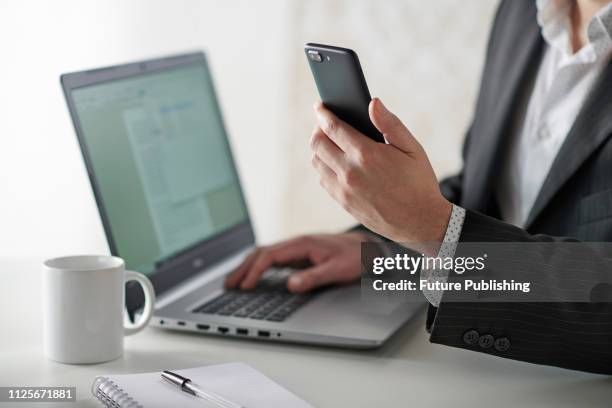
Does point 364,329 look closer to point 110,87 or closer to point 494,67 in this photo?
point 110,87

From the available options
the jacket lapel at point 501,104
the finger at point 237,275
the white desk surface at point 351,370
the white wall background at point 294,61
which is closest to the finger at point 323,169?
the white desk surface at point 351,370

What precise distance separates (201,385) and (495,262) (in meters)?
0.38

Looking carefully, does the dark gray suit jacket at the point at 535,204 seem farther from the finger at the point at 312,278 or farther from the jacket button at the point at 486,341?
the finger at the point at 312,278

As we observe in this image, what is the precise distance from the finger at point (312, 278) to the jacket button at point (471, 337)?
0.32m

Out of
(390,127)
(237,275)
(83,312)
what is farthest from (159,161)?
(390,127)

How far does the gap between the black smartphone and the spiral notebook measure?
0.32 meters

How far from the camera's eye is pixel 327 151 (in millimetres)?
948

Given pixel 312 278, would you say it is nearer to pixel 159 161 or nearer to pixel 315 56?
pixel 159 161

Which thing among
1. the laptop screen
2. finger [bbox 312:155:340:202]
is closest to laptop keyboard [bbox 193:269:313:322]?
the laptop screen

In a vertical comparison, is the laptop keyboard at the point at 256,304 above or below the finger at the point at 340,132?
below

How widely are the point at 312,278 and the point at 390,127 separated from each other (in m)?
0.40

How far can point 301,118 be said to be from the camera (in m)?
2.60

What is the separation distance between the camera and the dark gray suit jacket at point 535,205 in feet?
3.17

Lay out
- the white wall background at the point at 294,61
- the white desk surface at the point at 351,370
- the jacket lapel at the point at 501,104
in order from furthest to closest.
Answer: the white wall background at the point at 294,61, the jacket lapel at the point at 501,104, the white desk surface at the point at 351,370
